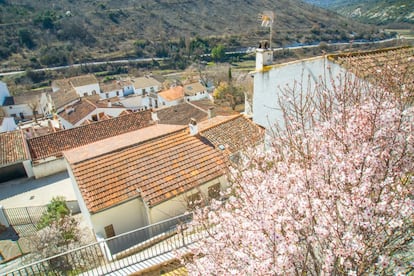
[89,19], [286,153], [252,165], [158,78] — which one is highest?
[89,19]

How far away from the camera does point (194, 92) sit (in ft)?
161

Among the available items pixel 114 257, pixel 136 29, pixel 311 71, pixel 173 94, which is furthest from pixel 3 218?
pixel 136 29

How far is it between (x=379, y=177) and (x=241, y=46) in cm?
9713

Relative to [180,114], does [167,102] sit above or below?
below

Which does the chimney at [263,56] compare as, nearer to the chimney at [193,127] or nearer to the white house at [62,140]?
the chimney at [193,127]

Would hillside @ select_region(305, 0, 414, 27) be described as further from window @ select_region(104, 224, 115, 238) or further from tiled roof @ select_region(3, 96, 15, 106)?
window @ select_region(104, 224, 115, 238)

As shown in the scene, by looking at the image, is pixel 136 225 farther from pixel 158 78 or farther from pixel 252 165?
pixel 158 78

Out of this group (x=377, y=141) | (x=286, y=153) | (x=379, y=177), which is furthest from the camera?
(x=286, y=153)

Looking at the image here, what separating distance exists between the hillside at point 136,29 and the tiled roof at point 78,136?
5733 centimetres

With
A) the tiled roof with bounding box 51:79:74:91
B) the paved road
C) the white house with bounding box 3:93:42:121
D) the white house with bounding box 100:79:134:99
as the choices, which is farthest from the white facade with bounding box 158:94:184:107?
the paved road

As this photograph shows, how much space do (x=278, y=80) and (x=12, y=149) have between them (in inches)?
747

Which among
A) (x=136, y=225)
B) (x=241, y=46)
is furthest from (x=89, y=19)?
(x=136, y=225)

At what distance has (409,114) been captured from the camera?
512 centimetres

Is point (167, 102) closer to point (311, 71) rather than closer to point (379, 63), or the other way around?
point (311, 71)
